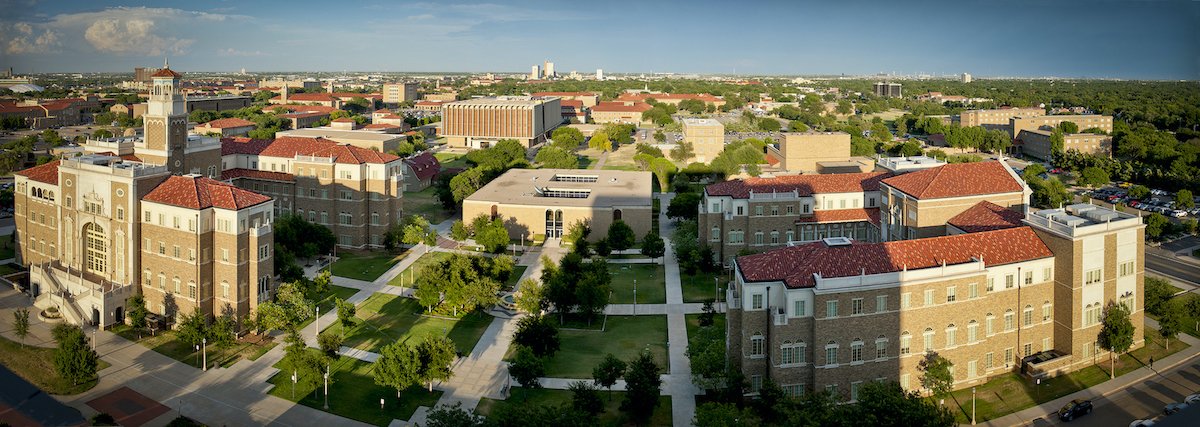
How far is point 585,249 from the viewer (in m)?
57.7

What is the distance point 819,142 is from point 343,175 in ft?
198

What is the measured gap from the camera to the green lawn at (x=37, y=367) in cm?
3325

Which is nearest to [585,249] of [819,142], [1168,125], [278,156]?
[278,156]

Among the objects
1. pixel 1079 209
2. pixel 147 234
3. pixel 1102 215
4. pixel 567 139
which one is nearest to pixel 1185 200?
pixel 1079 209

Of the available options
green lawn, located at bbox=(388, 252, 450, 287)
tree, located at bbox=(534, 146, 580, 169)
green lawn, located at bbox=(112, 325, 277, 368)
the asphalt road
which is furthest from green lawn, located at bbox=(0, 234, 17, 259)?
the asphalt road

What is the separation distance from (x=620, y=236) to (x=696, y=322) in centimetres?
1562

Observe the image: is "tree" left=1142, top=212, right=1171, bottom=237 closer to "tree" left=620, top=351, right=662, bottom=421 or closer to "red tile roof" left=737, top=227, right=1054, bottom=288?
"red tile roof" left=737, top=227, right=1054, bottom=288

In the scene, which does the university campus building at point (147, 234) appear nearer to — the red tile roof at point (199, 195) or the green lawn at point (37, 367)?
the red tile roof at point (199, 195)

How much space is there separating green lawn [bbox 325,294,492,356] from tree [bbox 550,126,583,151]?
228 ft

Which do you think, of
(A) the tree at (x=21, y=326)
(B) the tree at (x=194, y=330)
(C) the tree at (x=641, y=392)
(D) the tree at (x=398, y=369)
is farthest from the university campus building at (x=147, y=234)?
(C) the tree at (x=641, y=392)

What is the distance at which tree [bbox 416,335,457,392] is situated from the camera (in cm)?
3306

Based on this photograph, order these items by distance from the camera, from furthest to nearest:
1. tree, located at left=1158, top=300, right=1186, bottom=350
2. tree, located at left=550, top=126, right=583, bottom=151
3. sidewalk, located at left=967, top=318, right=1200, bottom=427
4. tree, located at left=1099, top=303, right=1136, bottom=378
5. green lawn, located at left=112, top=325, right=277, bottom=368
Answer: tree, located at left=550, top=126, right=583, bottom=151, tree, located at left=1158, top=300, right=1186, bottom=350, green lawn, located at left=112, top=325, right=277, bottom=368, tree, located at left=1099, top=303, right=1136, bottom=378, sidewalk, located at left=967, top=318, right=1200, bottom=427

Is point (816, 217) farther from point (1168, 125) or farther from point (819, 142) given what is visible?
point (1168, 125)

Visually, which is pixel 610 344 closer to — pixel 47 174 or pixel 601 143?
pixel 47 174
